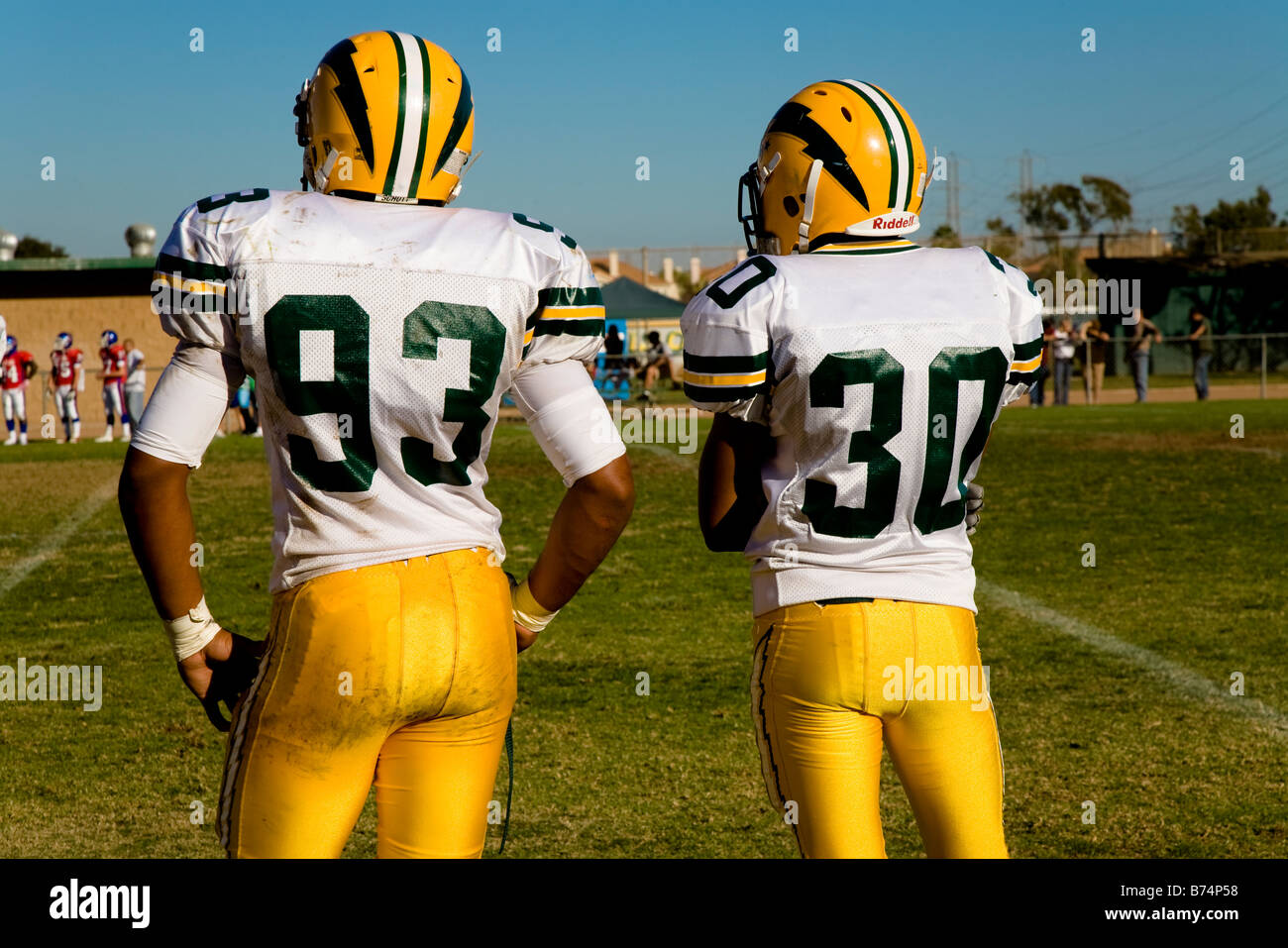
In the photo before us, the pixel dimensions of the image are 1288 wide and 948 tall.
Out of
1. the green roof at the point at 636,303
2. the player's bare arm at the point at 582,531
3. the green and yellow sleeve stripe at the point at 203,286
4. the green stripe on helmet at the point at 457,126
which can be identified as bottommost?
the player's bare arm at the point at 582,531

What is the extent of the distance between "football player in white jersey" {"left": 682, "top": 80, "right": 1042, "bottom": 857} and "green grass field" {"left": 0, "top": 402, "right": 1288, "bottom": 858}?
1731mm

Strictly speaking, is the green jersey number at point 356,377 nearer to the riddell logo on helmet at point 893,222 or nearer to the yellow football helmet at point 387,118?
the yellow football helmet at point 387,118

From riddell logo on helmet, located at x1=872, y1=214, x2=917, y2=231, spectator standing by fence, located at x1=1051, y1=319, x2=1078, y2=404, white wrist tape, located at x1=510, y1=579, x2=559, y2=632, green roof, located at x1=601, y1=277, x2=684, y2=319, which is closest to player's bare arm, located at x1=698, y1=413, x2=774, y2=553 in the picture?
white wrist tape, located at x1=510, y1=579, x2=559, y2=632

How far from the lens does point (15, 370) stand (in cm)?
2258

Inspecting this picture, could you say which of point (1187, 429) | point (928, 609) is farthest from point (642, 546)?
point (1187, 429)

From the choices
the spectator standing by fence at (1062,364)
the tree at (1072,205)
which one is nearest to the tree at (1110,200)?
the tree at (1072,205)

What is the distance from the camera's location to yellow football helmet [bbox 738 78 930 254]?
9.04ft

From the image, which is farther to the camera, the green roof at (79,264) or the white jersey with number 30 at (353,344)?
the green roof at (79,264)

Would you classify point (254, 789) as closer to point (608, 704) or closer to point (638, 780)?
point (638, 780)

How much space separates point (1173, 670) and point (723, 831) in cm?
285

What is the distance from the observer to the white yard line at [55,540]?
360 inches

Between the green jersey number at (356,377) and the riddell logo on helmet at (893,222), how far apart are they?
838 millimetres

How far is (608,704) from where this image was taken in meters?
5.90

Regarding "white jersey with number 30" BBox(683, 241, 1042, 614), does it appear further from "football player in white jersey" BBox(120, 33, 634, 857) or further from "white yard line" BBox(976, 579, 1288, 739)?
"white yard line" BBox(976, 579, 1288, 739)
